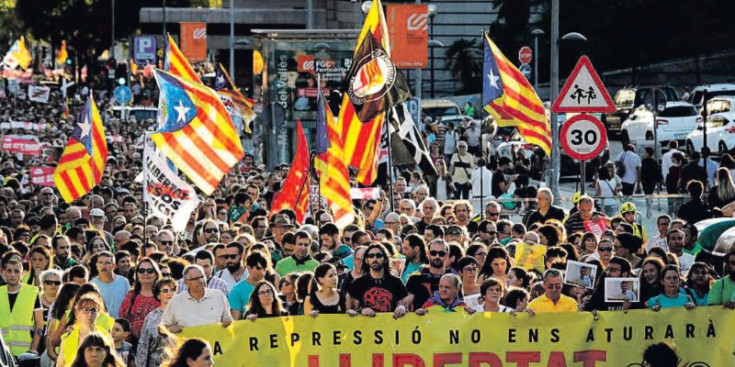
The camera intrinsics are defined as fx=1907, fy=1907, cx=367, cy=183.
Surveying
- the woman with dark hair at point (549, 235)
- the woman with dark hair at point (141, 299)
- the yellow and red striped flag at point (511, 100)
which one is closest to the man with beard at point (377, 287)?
the woman with dark hair at point (141, 299)

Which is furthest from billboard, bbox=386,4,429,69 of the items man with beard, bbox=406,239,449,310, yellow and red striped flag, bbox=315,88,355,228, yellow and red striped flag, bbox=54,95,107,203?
man with beard, bbox=406,239,449,310

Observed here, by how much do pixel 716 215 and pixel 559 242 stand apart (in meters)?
4.00

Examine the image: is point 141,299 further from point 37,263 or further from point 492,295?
point 492,295

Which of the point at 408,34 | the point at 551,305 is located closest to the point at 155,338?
the point at 551,305

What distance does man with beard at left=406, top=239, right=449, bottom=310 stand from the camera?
503 inches

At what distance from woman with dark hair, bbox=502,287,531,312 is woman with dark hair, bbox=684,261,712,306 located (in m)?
1.17

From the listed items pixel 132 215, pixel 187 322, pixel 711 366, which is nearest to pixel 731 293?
pixel 711 366

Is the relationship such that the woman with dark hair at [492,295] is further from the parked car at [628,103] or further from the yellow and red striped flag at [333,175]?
the parked car at [628,103]

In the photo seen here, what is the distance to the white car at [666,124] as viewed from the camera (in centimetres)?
4138

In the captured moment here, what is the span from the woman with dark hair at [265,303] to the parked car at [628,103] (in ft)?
114

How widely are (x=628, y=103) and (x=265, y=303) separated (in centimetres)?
3615

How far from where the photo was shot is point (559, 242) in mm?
16703

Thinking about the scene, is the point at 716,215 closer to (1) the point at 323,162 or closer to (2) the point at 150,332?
(1) the point at 323,162

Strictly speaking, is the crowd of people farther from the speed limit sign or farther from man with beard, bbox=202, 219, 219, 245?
the speed limit sign
